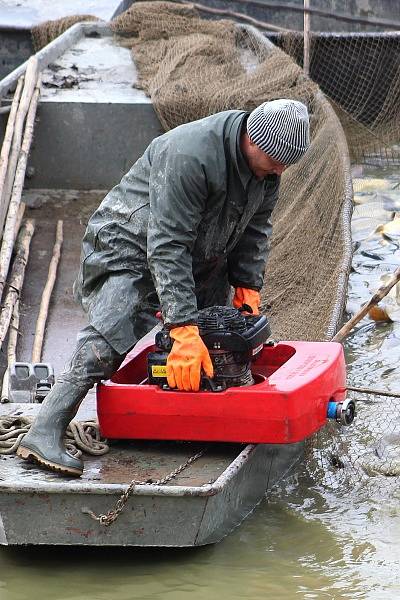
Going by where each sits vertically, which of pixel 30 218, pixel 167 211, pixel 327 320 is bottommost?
pixel 30 218

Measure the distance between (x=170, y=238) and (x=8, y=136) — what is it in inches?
189

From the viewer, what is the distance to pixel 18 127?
956 centimetres

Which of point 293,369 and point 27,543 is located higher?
point 293,369

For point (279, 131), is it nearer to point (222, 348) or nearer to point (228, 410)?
point (222, 348)

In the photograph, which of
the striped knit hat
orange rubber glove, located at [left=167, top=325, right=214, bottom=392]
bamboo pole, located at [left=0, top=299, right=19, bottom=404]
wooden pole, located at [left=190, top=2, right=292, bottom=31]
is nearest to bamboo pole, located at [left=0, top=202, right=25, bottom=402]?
bamboo pole, located at [left=0, top=299, right=19, bottom=404]

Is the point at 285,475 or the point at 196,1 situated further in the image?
the point at 196,1

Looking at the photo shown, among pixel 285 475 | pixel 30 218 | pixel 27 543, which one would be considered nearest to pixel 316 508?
pixel 285 475

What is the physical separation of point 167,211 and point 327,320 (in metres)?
2.04

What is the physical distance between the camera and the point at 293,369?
5.37 m

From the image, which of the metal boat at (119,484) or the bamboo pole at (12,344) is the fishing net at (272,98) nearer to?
the metal boat at (119,484)

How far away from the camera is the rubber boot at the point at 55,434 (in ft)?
16.2

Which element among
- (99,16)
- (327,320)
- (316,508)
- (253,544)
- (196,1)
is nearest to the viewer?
(253,544)

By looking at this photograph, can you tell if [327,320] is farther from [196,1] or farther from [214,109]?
[196,1]

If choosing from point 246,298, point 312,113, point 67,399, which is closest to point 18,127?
point 312,113
